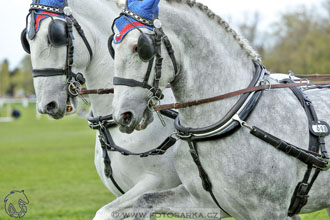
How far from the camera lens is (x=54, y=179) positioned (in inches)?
524

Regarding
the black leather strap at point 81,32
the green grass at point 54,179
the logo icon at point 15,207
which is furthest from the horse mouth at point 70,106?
the green grass at point 54,179

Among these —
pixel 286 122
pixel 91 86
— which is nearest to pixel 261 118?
pixel 286 122

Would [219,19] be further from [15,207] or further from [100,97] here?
[15,207]

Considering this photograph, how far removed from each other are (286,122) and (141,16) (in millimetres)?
1527

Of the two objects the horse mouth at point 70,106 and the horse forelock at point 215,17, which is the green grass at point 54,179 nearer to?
the horse mouth at point 70,106

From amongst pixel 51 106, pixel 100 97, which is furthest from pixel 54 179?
pixel 51 106

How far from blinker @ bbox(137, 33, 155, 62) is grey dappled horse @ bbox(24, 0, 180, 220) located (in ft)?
4.75

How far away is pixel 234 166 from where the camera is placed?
13.0 feet

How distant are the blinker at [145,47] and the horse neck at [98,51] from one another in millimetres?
1633

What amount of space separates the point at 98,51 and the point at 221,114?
1.84 m

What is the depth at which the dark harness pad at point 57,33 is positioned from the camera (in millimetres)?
4852

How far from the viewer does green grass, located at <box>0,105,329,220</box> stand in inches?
356

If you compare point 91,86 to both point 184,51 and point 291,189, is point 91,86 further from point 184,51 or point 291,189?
point 291,189

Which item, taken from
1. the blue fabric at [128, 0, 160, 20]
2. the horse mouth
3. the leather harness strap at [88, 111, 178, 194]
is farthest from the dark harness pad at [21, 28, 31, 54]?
the blue fabric at [128, 0, 160, 20]
